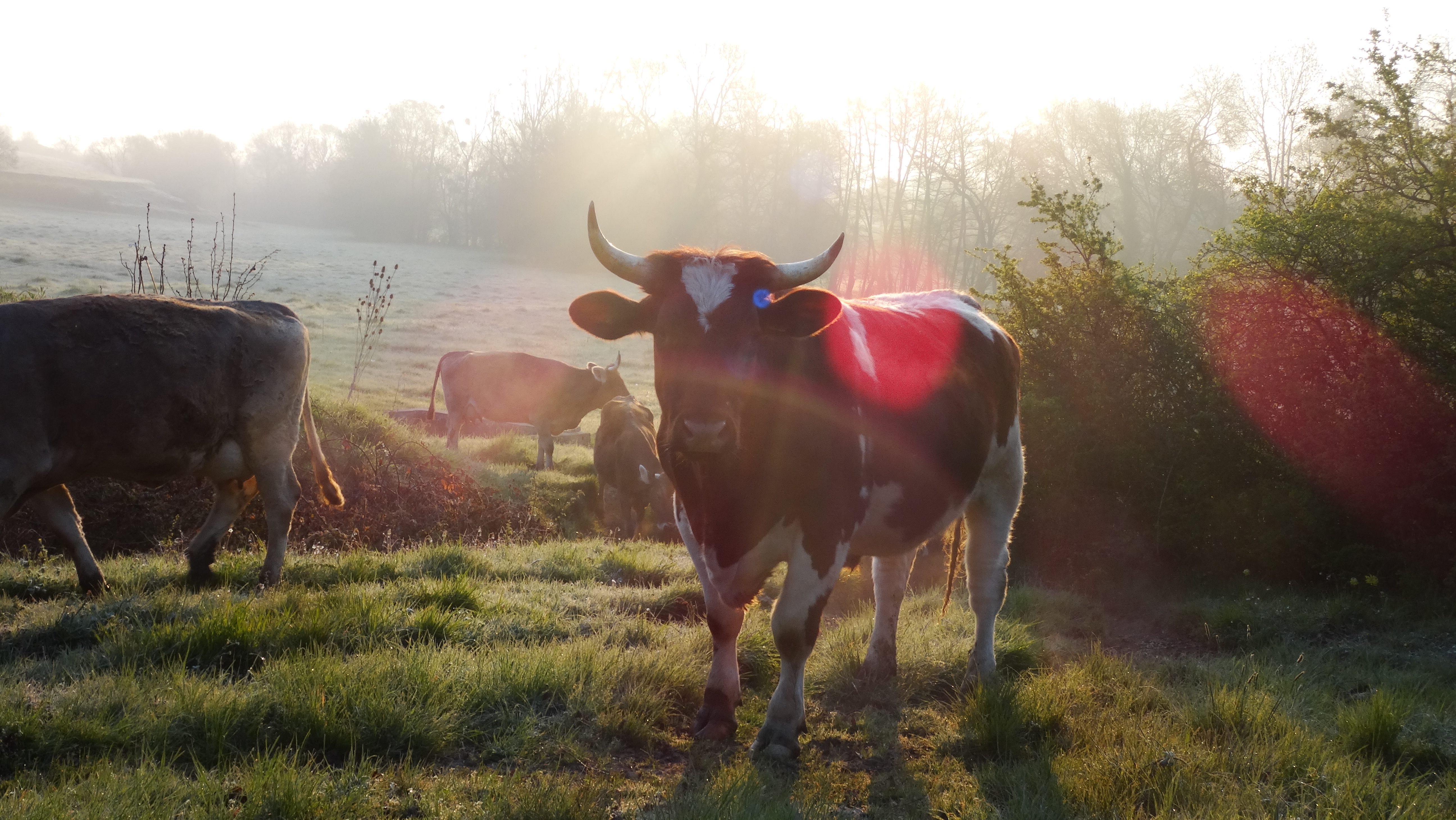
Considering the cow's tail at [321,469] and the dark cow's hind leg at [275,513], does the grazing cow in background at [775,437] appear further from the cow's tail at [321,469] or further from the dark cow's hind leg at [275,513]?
the cow's tail at [321,469]

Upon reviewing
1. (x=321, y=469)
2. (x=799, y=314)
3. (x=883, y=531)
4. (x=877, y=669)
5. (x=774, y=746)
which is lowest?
(x=877, y=669)

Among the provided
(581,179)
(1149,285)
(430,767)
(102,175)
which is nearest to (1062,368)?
(1149,285)

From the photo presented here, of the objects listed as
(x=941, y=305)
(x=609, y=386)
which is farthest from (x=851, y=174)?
(x=941, y=305)

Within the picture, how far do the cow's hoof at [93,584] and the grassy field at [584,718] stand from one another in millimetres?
78

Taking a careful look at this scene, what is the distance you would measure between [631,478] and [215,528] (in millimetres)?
7274

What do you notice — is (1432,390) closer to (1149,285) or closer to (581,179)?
(1149,285)

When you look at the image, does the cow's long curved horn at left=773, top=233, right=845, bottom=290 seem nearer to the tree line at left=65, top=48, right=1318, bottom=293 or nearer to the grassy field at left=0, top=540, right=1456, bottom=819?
the grassy field at left=0, top=540, right=1456, bottom=819

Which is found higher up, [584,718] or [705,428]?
[705,428]

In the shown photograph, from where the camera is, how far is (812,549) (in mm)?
4188

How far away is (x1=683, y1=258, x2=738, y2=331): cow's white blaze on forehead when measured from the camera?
409 centimetres

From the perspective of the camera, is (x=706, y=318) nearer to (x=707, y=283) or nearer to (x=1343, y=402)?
(x=707, y=283)

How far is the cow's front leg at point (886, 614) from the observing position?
543 centimetres

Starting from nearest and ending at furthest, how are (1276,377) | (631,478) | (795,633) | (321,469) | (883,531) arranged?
(795,633), (883,531), (321,469), (1276,377), (631,478)

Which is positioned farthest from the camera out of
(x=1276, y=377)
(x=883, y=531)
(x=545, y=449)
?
(x=545, y=449)
